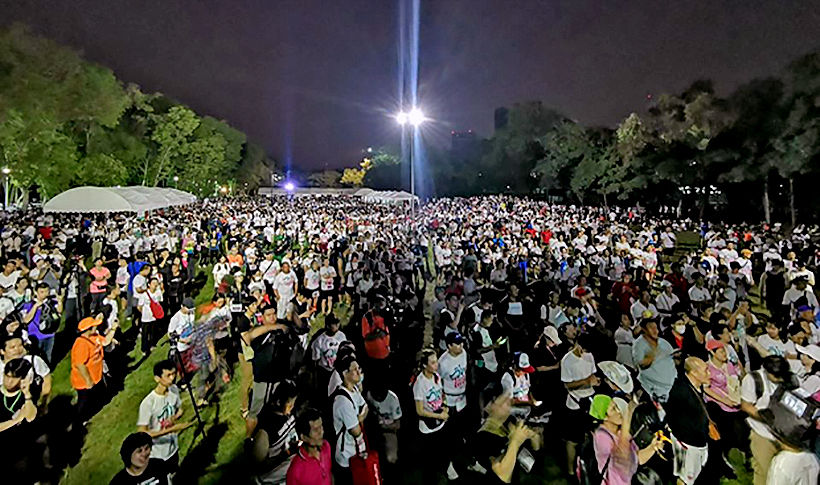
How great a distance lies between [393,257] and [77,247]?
40.5ft

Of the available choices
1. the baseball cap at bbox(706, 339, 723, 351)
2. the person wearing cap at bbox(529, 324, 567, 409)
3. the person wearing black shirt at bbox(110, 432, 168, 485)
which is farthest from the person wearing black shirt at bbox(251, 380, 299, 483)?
the baseball cap at bbox(706, 339, 723, 351)

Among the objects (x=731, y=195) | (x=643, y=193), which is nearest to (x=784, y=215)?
(x=731, y=195)

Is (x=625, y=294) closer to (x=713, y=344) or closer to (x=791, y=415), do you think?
(x=713, y=344)

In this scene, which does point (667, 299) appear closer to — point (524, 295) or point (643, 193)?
point (524, 295)

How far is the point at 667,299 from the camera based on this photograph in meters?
7.76

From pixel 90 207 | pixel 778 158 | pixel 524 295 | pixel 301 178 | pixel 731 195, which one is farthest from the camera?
pixel 301 178

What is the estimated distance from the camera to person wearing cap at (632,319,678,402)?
16.4ft

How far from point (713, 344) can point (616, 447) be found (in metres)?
2.39

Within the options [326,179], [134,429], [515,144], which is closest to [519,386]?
[134,429]

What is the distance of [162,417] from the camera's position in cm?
423

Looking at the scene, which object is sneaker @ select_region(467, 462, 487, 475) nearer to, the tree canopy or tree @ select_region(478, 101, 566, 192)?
the tree canopy

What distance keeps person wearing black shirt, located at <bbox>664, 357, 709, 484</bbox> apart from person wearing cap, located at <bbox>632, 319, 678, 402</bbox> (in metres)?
0.56

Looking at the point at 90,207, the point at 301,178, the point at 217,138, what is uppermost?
the point at 301,178

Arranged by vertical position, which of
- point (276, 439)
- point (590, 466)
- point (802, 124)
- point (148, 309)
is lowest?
point (590, 466)
